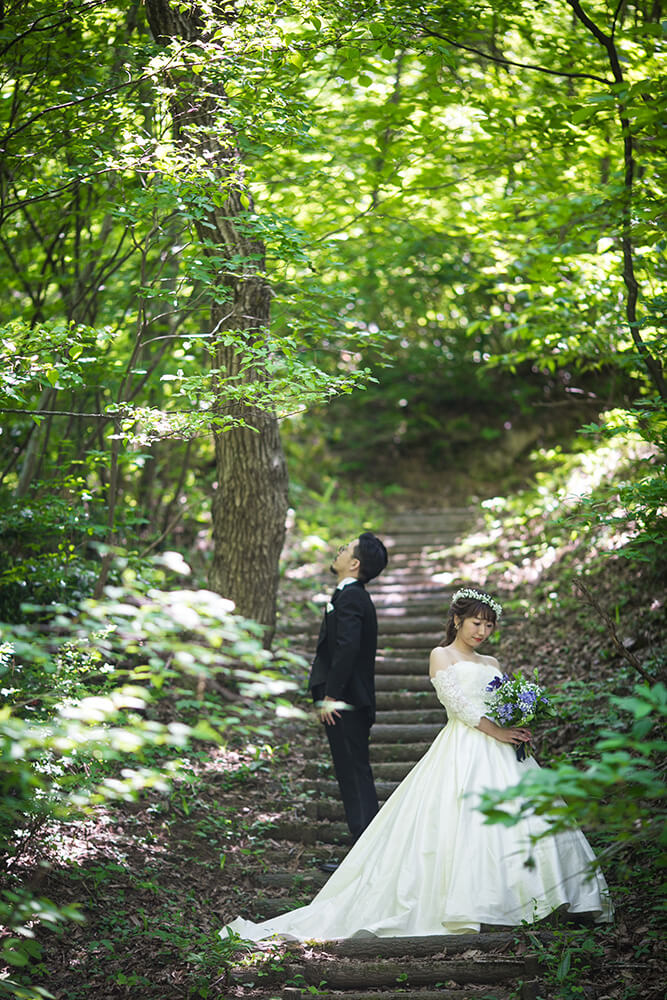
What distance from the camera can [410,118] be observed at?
6.20 metres

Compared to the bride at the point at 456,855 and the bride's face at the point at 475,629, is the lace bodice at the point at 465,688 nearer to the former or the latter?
the bride at the point at 456,855

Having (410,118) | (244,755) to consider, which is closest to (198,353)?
(410,118)

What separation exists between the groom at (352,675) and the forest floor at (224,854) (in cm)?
69

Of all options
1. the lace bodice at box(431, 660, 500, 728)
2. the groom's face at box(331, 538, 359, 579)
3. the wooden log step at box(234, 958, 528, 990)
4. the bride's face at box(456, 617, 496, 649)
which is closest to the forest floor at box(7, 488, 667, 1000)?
the wooden log step at box(234, 958, 528, 990)

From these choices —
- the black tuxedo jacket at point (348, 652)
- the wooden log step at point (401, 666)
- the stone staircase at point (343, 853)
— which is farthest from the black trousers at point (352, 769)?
the wooden log step at point (401, 666)

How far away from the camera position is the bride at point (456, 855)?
157 inches

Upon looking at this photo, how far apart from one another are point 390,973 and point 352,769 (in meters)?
1.44

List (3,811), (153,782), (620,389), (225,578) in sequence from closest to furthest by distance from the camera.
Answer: (153,782) < (3,811) < (225,578) < (620,389)

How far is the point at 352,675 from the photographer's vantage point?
5.23m

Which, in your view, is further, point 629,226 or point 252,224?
point 252,224

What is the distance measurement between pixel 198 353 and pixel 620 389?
572cm

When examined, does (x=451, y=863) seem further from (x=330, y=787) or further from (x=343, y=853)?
(x=330, y=787)

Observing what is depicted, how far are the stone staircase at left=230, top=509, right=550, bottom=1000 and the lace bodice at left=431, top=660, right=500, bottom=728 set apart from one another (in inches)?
42.3

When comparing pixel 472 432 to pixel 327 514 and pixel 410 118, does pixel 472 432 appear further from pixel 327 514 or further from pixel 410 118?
pixel 410 118
